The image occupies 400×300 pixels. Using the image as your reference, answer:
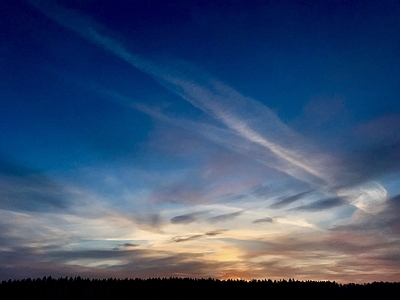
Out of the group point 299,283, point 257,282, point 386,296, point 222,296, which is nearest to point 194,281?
point 222,296

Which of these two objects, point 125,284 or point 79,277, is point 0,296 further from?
point 125,284

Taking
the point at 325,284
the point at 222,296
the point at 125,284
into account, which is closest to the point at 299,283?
the point at 325,284

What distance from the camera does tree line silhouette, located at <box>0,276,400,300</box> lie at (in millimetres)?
107625

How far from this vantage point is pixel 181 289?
126 m

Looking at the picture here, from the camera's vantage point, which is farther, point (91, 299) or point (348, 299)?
point (348, 299)

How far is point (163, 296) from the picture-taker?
119000mm

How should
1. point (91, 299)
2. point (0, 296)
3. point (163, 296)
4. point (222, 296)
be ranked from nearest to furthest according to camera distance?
point (0, 296) < point (91, 299) < point (163, 296) < point (222, 296)

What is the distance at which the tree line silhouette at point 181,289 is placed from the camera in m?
108

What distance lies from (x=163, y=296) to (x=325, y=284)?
51255 millimetres

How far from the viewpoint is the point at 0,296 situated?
10219cm

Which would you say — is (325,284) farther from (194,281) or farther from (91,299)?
(91,299)

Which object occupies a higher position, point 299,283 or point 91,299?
point 299,283

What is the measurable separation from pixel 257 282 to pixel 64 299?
59.4 meters

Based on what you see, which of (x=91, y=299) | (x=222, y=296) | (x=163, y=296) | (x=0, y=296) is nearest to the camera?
(x=0, y=296)
